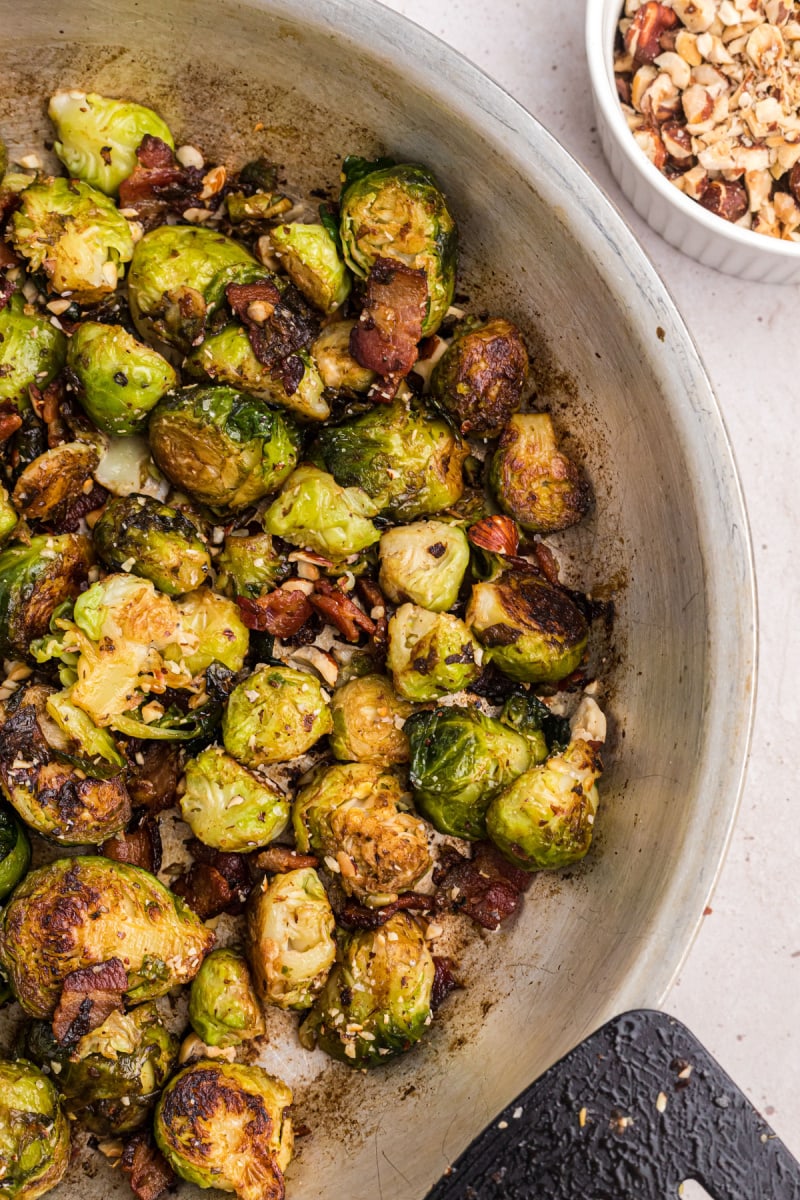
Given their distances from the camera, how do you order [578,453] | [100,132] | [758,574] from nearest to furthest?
1. [100,132]
2. [578,453]
3. [758,574]

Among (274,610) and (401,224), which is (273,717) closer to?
(274,610)

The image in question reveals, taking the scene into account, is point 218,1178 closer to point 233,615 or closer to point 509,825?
point 509,825

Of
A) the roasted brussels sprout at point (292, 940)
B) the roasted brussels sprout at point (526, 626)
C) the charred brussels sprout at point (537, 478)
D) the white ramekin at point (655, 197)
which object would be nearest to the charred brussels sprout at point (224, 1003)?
the roasted brussels sprout at point (292, 940)

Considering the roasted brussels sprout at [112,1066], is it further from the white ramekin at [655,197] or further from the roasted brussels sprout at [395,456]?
the white ramekin at [655,197]

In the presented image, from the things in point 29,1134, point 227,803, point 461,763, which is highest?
point 461,763

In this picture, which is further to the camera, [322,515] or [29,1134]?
[322,515]

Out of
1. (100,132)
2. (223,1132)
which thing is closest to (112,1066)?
(223,1132)
